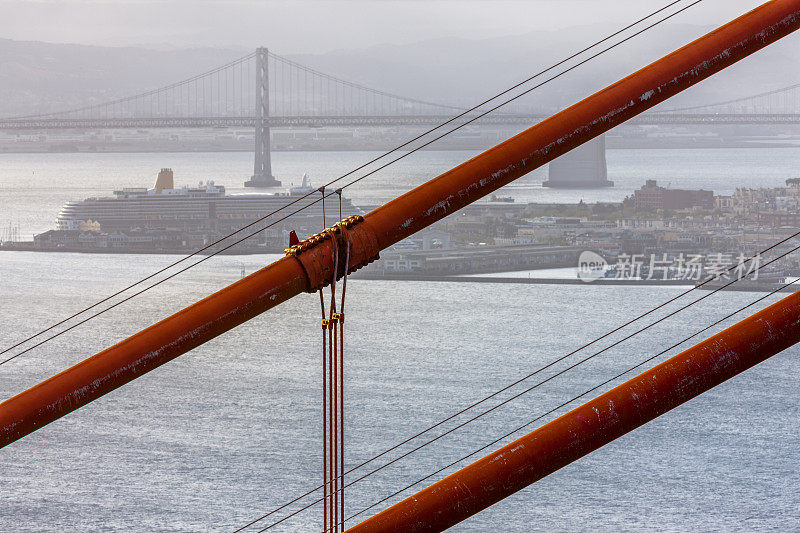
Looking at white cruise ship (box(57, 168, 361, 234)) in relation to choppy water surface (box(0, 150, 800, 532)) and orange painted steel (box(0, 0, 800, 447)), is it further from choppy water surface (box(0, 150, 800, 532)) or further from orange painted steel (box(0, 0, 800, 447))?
orange painted steel (box(0, 0, 800, 447))

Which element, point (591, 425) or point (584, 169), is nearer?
point (591, 425)

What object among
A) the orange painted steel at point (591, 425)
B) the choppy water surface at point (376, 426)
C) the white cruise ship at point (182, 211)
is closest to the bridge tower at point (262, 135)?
the white cruise ship at point (182, 211)

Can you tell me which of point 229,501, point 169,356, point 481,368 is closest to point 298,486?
point 229,501

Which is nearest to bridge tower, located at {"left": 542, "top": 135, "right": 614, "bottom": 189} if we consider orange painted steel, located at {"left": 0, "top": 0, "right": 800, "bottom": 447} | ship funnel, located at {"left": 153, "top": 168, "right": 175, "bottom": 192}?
ship funnel, located at {"left": 153, "top": 168, "right": 175, "bottom": 192}

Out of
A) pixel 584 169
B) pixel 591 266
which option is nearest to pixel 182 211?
pixel 591 266

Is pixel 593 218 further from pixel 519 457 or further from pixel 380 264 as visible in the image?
pixel 519 457

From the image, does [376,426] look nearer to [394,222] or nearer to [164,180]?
[394,222]
